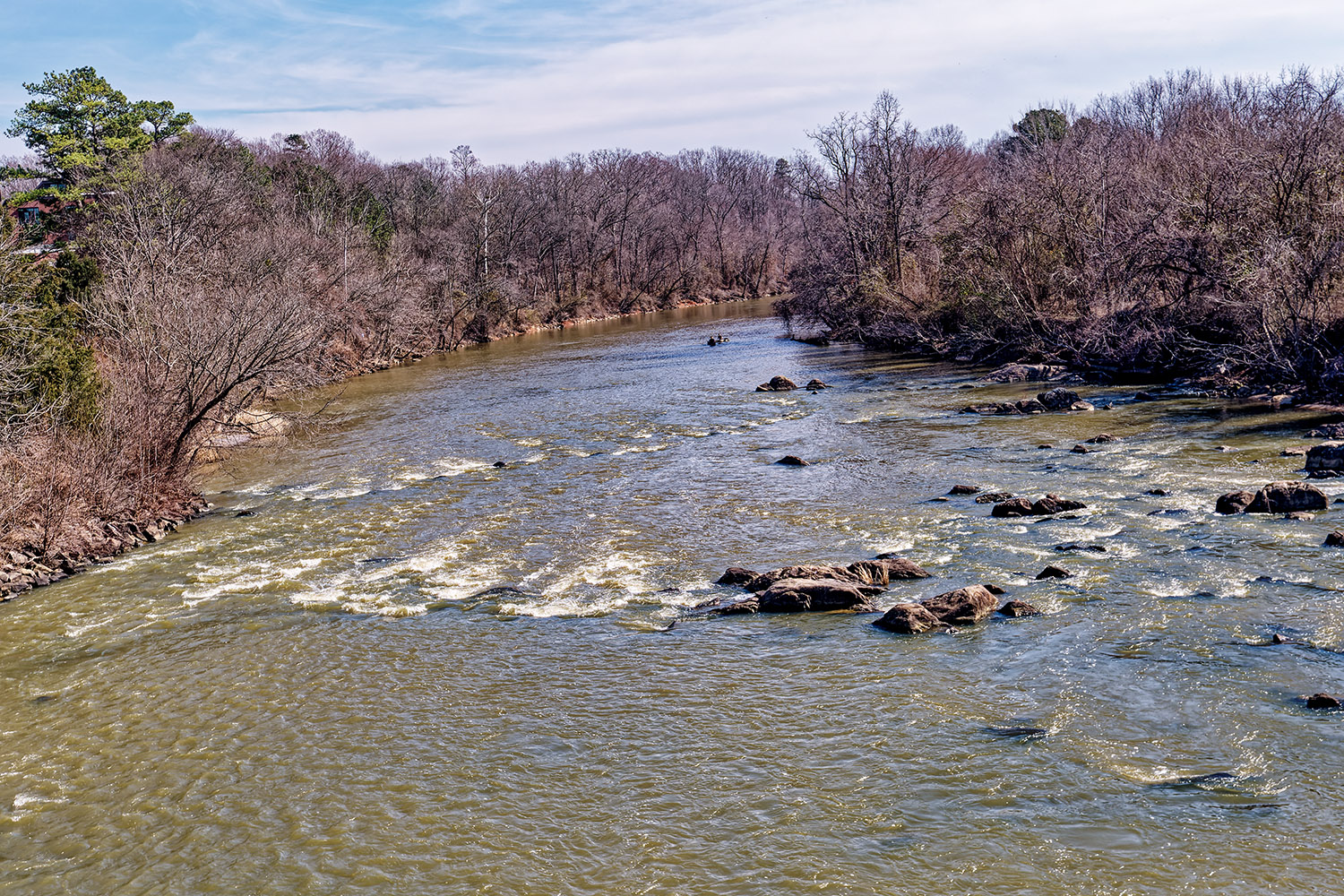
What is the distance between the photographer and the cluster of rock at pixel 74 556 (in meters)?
17.4

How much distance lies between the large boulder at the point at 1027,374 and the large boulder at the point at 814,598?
2348cm

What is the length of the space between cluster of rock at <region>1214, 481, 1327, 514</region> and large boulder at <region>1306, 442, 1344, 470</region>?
240cm

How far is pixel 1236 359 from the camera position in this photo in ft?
94.0

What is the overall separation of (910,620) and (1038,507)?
20.3 ft

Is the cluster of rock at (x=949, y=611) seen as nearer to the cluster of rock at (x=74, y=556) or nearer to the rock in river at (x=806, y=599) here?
the rock in river at (x=806, y=599)

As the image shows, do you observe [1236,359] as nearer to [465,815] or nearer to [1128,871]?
[1128,871]

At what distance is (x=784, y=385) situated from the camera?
38625 mm

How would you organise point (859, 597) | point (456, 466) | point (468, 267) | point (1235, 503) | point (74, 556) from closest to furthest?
point (859, 597), point (1235, 503), point (74, 556), point (456, 466), point (468, 267)

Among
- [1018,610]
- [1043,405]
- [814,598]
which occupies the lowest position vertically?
[1018,610]

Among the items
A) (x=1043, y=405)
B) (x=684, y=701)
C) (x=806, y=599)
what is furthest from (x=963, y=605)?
(x=1043, y=405)

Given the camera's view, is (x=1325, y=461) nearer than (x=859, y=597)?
No

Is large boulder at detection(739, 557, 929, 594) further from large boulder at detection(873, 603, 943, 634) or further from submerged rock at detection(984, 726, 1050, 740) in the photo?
submerged rock at detection(984, 726, 1050, 740)

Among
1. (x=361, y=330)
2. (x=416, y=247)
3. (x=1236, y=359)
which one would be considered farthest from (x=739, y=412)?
(x=416, y=247)

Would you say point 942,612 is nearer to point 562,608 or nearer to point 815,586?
point 815,586
